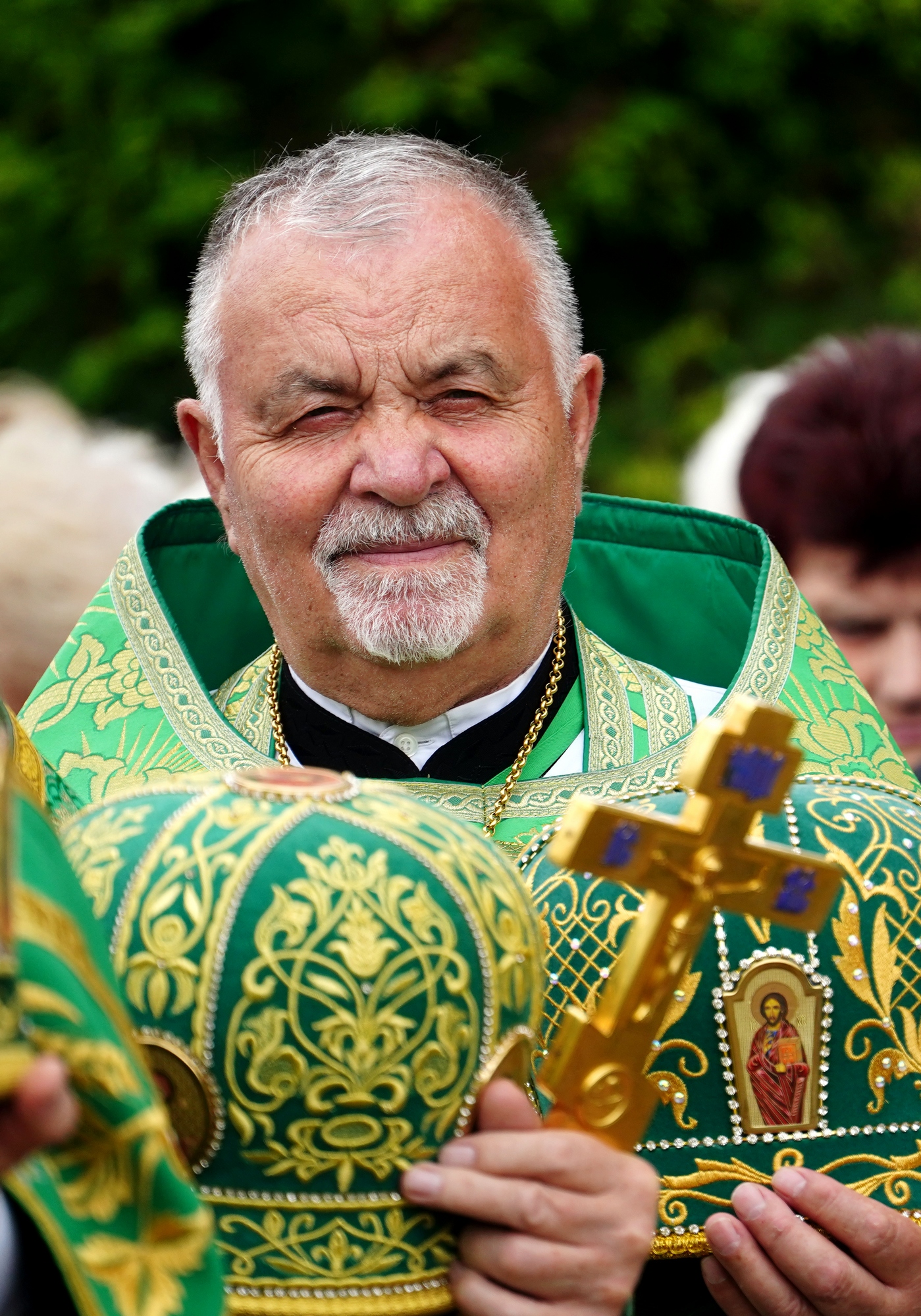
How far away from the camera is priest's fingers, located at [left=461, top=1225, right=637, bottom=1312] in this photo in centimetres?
151

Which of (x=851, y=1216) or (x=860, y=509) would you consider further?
(x=860, y=509)

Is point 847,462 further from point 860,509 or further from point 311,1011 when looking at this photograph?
point 311,1011

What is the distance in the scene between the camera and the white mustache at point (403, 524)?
2600 mm

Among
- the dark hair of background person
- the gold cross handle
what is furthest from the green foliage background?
the gold cross handle

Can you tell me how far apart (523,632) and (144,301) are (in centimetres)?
431

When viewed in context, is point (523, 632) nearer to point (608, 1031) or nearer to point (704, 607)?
point (704, 607)

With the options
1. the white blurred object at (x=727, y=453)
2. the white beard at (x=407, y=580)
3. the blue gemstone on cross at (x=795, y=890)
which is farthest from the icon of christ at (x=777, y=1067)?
the white blurred object at (x=727, y=453)

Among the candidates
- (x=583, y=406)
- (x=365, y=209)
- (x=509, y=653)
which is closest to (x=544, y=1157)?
(x=509, y=653)

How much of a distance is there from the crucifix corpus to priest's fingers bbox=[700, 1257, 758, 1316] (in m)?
0.48

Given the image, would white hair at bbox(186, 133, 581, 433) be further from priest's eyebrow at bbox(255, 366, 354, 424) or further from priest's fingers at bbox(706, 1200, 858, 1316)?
priest's fingers at bbox(706, 1200, 858, 1316)

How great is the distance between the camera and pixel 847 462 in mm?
3863

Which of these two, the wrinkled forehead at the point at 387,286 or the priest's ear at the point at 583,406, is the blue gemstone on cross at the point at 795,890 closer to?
the wrinkled forehead at the point at 387,286

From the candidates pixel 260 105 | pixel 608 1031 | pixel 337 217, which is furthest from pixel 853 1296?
pixel 260 105

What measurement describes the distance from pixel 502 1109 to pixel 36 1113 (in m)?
0.46
